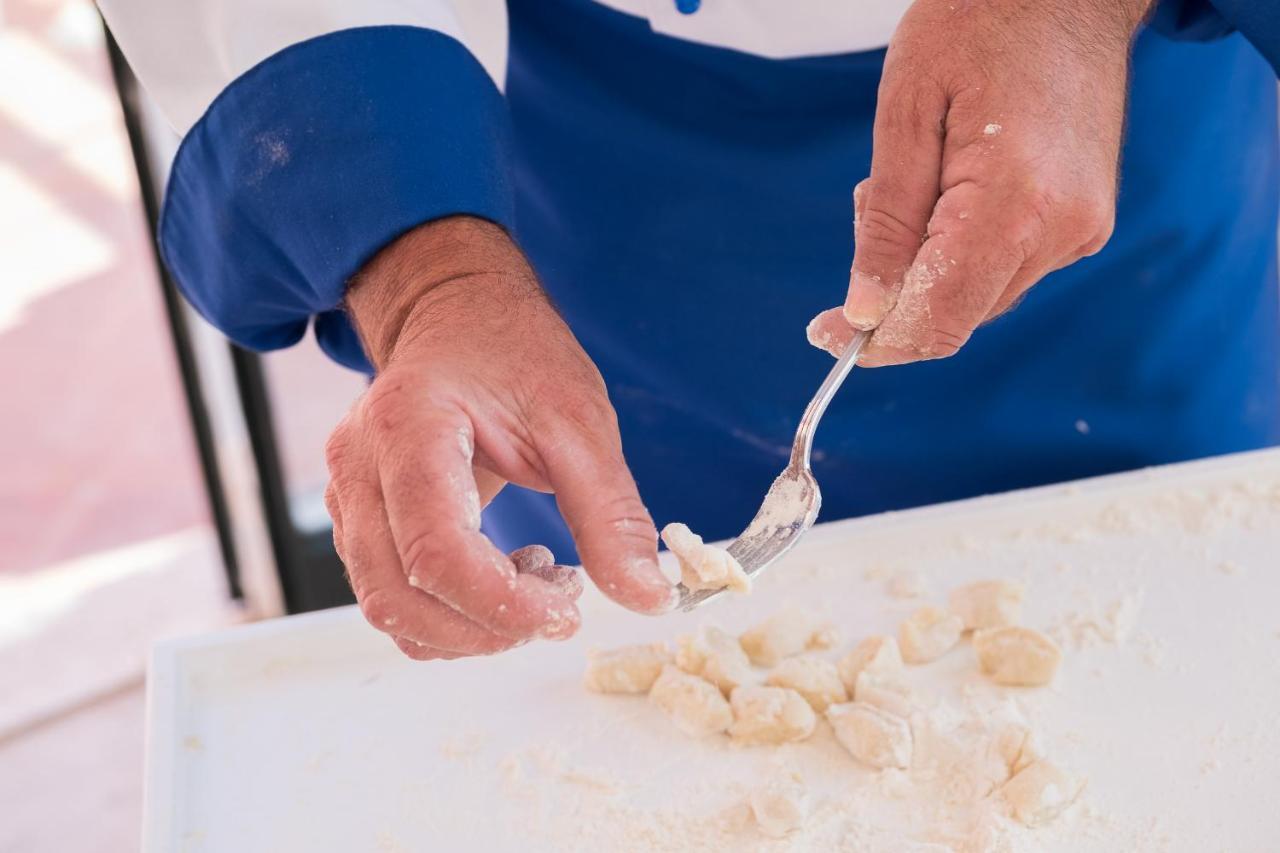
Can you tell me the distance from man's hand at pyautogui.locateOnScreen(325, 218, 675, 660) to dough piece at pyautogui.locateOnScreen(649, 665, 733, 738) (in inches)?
6.3

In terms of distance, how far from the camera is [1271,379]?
1.20 m

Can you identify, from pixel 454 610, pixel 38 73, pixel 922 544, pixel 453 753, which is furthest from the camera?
pixel 38 73

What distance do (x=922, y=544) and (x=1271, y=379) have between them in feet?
1.53

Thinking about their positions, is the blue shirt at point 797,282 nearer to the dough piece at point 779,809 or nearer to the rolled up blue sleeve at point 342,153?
the rolled up blue sleeve at point 342,153

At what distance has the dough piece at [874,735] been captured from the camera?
75 centimetres

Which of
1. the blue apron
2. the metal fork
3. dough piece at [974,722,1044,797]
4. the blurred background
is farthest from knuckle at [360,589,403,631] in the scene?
the blurred background

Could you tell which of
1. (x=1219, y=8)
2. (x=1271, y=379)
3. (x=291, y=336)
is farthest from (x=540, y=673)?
(x=1271, y=379)

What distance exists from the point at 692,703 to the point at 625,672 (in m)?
0.06

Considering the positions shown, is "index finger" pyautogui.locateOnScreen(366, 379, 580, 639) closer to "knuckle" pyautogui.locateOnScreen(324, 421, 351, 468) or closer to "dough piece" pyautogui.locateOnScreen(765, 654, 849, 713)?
"knuckle" pyautogui.locateOnScreen(324, 421, 351, 468)

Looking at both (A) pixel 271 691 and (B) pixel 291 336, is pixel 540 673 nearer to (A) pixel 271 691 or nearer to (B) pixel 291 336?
(A) pixel 271 691

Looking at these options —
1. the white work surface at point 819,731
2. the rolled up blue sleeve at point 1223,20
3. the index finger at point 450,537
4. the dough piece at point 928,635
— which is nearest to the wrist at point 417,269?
the index finger at point 450,537

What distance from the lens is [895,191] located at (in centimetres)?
71

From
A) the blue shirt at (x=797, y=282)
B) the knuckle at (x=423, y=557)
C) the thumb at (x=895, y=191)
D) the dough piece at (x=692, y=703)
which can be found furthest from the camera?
the blue shirt at (x=797, y=282)

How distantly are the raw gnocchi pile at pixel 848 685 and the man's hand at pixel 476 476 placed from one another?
167mm
